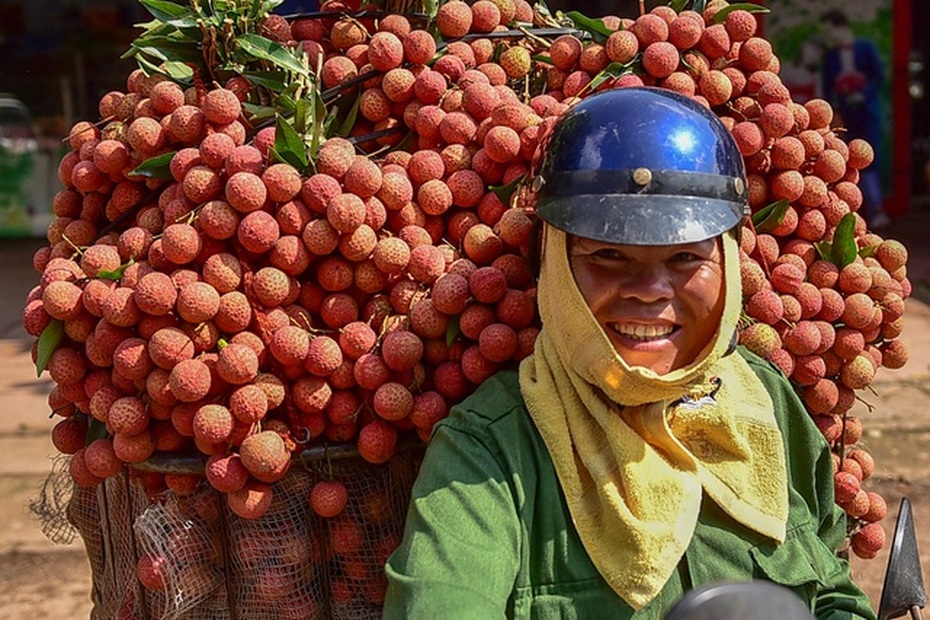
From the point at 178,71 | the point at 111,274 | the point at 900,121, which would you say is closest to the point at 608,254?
the point at 111,274

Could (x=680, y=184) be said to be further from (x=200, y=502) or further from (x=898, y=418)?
(x=898, y=418)

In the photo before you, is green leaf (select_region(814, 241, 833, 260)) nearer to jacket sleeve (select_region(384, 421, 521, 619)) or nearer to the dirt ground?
the dirt ground

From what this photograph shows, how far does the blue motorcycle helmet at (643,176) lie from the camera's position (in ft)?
5.30

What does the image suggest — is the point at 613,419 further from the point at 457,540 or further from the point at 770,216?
the point at 770,216

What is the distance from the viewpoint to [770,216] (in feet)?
6.73

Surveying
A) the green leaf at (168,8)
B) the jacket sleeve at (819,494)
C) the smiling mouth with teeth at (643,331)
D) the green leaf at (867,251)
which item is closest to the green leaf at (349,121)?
the green leaf at (168,8)

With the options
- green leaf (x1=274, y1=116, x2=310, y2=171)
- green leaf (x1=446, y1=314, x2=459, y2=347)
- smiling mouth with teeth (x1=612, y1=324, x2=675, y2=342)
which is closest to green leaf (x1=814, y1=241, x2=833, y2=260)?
smiling mouth with teeth (x1=612, y1=324, x2=675, y2=342)

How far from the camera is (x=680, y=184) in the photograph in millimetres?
1641

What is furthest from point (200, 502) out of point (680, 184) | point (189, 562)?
point (680, 184)

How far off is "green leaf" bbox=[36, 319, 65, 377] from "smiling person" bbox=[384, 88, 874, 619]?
708 mm

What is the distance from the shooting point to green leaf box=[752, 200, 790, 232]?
6.69ft

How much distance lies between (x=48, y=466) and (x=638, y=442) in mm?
3741

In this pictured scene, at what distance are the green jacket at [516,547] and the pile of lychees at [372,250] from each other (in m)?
0.17

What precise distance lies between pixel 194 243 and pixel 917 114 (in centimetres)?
1198
